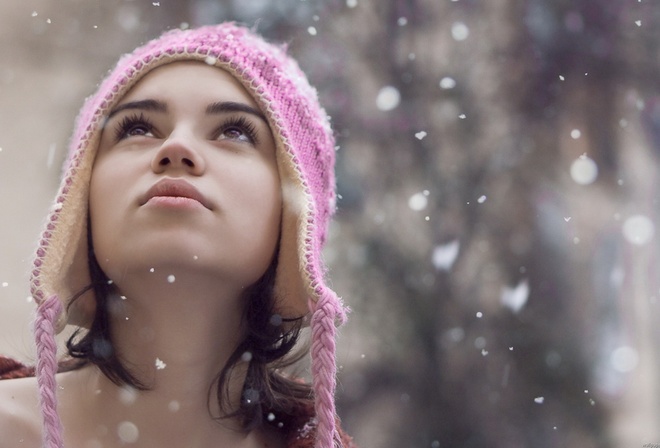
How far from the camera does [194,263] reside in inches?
33.5

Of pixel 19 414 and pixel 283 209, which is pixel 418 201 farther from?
pixel 19 414

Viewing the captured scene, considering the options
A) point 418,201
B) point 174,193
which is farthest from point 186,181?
point 418,201

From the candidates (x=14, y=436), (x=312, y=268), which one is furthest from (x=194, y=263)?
(x=14, y=436)

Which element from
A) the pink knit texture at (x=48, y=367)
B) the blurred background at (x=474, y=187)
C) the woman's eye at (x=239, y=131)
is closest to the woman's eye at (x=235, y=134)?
the woman's eye at (x=239, y=131)

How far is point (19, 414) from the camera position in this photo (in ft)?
2.95

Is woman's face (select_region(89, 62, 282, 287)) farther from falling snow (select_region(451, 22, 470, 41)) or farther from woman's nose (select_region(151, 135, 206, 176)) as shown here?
falling snow (select_region(451, 22, 470, 41))

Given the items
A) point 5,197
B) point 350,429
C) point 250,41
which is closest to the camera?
point 250,41

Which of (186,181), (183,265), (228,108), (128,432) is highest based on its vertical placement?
(228,108)

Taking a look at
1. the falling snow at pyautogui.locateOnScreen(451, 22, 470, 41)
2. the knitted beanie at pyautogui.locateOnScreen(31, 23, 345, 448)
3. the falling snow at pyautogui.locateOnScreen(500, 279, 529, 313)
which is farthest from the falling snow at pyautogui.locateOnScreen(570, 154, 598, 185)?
the knitted beanie at pyautogui.locateOnScreen(31, 23, 345, 448)

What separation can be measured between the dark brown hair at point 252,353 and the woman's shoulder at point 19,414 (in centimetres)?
9

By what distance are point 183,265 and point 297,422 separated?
0.37 meters

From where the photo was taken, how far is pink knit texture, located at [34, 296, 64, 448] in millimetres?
812

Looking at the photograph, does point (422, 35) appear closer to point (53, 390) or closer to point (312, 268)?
point (312, 268)

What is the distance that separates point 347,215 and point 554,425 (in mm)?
844
